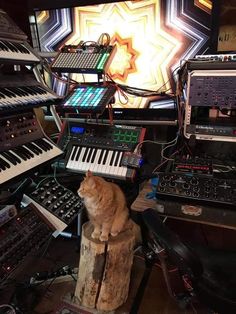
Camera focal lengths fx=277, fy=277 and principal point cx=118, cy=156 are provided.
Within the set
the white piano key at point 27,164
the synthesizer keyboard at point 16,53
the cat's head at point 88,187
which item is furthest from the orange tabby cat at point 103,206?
the synthesizer keyboard at point 16,53

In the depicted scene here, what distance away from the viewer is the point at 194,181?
1.30 metres

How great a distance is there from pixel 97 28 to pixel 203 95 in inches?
32.4

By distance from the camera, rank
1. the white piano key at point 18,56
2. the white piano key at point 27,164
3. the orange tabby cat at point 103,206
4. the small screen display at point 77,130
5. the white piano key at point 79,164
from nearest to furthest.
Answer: the white piano key at point 27,164 < the white piano key at point 18,56 < the orange tabby cat at point 103,206 < the white piano key at point 79,164 < the small screen display at point 77,130

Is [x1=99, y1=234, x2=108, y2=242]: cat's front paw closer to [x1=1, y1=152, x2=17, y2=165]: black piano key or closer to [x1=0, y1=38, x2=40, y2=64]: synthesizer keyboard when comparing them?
[x1=1, y1=152, x2=17, y2=165]: black piano key

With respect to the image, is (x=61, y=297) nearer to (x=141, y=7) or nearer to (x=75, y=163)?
(x=75, y=163)

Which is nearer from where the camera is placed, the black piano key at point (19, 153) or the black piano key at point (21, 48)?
the black piano key at point (19, 153)

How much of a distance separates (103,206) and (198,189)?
48 cm

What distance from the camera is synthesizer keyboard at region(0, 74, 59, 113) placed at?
4.01ft

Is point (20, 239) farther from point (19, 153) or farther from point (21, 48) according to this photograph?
point (21, 48)

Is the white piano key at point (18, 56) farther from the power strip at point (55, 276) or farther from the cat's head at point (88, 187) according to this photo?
the power strip at point (55, 276)

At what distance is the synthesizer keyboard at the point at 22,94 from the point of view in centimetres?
122

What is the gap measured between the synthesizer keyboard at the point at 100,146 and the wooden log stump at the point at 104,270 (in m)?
0.33

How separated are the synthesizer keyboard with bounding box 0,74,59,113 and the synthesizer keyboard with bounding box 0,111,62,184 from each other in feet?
0.46

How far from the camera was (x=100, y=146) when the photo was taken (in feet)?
5.41
